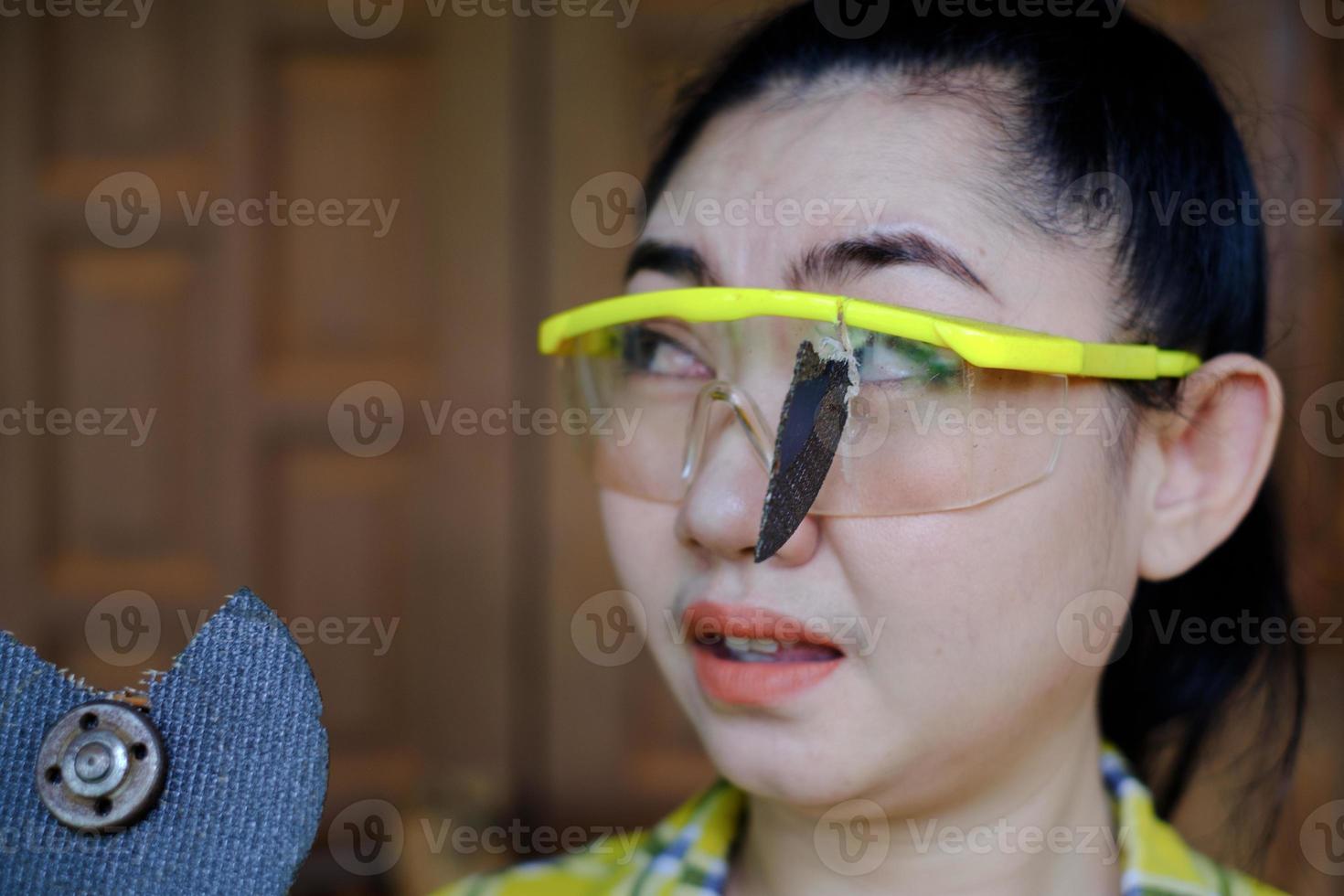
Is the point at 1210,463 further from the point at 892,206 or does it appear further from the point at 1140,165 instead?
the point at 892,206

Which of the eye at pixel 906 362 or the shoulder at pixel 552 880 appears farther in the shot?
the shoulder at pixel 552 880

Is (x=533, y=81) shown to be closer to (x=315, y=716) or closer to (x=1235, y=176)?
(x=1235, y=176)

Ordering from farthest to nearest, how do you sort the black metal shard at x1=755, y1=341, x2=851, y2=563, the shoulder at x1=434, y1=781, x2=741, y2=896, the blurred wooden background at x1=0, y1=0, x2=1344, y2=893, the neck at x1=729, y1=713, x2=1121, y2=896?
1. the blurred wooden background at x1=0, y1=0, x2=1344, y2=893
2. the shoulder at x1=434, y1=781, x2=741, y2=896
3. the neck at x1=729, y1=713, x2=1121, y2=896
4. the black metal shard at x1=755, y1=341, x2=851, y2=563

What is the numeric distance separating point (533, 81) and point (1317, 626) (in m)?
1.85

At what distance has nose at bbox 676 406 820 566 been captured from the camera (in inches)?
36.7

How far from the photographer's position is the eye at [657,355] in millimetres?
1077

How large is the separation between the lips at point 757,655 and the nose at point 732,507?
0.15ft

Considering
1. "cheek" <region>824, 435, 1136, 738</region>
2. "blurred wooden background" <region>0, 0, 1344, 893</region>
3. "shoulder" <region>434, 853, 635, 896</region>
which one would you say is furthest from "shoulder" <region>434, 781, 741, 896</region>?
"blurred wooden background" <region>0, 0, 1344, 893</region>

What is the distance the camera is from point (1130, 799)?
1138 mm

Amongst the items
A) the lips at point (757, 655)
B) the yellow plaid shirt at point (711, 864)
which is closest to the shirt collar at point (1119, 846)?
the yellow plaid shirt at point (711, 864)

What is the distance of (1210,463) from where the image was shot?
42.6 inches

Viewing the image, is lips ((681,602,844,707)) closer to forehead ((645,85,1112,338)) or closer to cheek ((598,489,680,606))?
cheek ((598,489,680,606))

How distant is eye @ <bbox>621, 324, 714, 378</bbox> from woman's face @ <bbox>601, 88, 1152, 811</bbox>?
67mm

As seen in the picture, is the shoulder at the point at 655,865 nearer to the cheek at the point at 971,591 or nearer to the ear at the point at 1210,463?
the cheek at the point at 971,591
